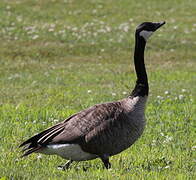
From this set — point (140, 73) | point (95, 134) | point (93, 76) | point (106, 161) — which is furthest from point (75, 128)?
point (93, 76)

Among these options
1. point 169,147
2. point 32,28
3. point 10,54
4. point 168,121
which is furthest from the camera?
point 32,28

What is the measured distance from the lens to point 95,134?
6.55 m

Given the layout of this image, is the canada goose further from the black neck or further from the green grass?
the green grass

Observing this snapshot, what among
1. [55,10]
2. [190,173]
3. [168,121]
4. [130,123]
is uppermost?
[130,123]

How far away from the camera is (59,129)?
670cm

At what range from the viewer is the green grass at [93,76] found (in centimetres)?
724

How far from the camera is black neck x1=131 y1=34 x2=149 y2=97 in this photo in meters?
7.14

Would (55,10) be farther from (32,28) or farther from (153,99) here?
(153,99)

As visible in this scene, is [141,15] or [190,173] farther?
[141,15]

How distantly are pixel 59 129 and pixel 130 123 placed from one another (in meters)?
0.93

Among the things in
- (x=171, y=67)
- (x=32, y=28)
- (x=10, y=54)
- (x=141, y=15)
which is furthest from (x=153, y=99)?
(x=141, y=15)

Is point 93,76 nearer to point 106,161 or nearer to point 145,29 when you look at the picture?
point 145,29

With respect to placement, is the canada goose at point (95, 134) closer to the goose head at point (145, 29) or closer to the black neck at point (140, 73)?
the black neck at point (140, 73)

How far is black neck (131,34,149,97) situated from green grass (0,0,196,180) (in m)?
0.99
